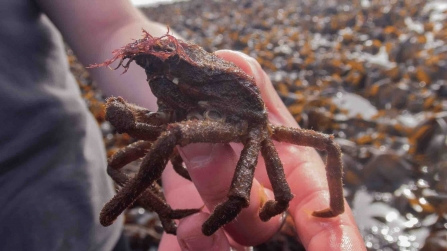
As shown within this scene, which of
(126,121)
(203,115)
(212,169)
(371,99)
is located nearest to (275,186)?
(212,169)

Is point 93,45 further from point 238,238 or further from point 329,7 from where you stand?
point 329,7

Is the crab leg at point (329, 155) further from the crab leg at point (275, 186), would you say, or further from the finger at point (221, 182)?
the finger at point (221, 182)

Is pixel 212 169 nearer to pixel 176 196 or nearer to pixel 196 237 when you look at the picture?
pixel 196 237

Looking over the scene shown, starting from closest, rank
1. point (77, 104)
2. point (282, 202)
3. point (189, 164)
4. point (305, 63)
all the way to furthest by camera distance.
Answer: point (189, 164), point (282, 202), point (77, 104), point (305, 63)

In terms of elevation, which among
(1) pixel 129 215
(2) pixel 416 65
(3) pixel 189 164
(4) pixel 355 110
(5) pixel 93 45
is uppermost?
(5) pixel 93 45

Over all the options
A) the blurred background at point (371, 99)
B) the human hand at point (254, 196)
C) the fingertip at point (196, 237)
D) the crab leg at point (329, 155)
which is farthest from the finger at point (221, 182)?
the blurred background at point (371, 99)

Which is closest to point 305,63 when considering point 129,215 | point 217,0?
point 129,215

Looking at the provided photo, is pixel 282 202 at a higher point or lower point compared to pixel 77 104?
lower
